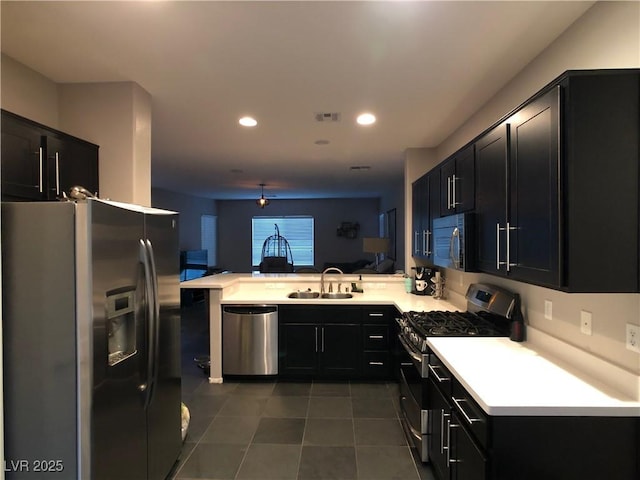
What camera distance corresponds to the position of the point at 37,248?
57.7 inches

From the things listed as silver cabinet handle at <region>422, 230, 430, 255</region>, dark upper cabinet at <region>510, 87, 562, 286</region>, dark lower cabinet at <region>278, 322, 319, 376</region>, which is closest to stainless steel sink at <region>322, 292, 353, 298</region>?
dark lower cabinet at <region>278, 322, 319, 376</region>

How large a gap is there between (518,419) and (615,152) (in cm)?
108

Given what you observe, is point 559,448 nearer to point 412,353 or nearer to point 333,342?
point 412,353

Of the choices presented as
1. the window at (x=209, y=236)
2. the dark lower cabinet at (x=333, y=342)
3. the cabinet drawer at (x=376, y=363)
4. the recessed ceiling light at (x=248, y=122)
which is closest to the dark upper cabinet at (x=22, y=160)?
the recessed ceiling light at (x=248, y=122)

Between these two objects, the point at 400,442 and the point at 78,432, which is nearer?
the point at 78,432

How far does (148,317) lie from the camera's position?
187 cm

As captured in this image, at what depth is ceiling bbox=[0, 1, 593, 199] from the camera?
1.70m

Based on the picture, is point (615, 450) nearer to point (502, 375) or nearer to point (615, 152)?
point (502, 375)

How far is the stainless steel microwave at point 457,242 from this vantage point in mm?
2283

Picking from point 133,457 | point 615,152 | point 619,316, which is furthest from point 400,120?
point 133,457

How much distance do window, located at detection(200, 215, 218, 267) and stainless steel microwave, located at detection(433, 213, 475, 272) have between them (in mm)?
7684

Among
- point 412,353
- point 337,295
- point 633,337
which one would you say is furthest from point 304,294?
point 633,337

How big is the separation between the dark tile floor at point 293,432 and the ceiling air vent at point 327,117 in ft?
8.63

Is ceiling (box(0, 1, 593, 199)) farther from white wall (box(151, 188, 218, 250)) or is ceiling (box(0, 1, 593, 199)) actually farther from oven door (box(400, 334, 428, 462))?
white wall (box(151, 188, 218, 250))
